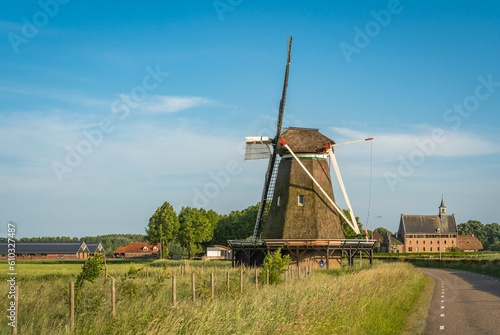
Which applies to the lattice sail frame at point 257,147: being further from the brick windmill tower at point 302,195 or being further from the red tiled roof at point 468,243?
the red tiled roof at point 468,243

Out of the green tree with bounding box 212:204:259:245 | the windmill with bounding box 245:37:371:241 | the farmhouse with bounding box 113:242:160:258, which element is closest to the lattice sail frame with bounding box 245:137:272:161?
the windmill with bounding box 245:37:371:241

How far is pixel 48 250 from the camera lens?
109m

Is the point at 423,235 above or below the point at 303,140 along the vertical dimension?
below

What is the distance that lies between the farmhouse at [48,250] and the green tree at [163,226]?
25.9 m

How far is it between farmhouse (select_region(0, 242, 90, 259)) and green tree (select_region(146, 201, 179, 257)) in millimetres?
25916

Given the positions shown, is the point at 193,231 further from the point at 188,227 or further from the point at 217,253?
the point at 217,253

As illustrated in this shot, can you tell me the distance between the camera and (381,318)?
1475 centimetres

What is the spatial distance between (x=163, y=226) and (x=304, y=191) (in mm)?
56958

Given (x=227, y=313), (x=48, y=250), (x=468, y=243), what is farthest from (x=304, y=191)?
A: (x=468, y=243)

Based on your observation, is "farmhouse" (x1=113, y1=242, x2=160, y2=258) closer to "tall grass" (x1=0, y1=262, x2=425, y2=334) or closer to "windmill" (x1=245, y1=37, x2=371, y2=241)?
"windmill" (x1=245, y1=37, x2=371, y2=241)

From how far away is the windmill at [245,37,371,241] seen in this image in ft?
124

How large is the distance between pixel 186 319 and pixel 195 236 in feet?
276

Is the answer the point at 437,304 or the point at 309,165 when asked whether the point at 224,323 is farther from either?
the point at 309,165

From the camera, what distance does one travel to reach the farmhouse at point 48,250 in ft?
349
